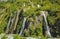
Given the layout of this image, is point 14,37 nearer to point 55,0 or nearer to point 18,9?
point 18,9

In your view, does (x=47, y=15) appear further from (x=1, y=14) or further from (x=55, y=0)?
(x=1, y=14)

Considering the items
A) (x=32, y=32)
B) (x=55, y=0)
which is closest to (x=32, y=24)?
(x=32, y=32)

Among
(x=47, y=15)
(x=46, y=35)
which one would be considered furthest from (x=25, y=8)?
(x=46, y=35)

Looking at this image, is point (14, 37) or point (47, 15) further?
point (47, 15)

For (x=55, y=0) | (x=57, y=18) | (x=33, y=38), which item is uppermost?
(x=55, y=0)

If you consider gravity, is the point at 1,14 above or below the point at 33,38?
above

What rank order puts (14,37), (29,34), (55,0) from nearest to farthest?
(14,37) < (29,34) < (55,0)

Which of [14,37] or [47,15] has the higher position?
[47,15]

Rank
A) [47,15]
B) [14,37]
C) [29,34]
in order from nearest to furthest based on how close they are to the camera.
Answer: [14,37]
[29,34]
[47,15]

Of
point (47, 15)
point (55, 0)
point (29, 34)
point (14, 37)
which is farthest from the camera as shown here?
point (55, 0)
